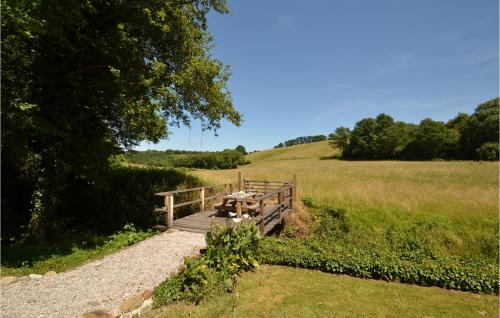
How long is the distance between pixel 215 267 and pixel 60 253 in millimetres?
4599

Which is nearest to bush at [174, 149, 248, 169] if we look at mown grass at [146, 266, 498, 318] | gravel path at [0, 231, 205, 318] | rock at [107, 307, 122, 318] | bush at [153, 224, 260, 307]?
gravel path at [0, 231, 205, 318]

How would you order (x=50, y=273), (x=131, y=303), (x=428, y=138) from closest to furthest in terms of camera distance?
(x=131, y=303) < (x=50, y=273) < (x=428, y=138)

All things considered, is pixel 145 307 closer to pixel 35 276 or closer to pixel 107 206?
pixel 35 276

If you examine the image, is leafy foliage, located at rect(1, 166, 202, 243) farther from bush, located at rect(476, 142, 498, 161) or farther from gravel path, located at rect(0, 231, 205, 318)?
bush, located at rect(476, 142, 498, 161)

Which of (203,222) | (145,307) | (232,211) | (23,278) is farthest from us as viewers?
(232,211)

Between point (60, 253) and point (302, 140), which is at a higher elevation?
point (302, 140)

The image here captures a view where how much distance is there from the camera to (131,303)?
4.66 m

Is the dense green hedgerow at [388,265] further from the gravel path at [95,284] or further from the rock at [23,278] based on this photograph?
the rock at [23,278]

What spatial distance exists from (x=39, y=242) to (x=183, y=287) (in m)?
6.10

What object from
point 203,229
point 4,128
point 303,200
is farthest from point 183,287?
point 303,200

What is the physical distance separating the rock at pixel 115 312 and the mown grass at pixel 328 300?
0.52m

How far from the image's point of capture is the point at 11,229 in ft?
31.0

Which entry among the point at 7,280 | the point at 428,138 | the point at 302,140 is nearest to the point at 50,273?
the point at 7,280

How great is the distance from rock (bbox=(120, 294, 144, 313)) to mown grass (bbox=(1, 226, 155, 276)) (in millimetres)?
2663
